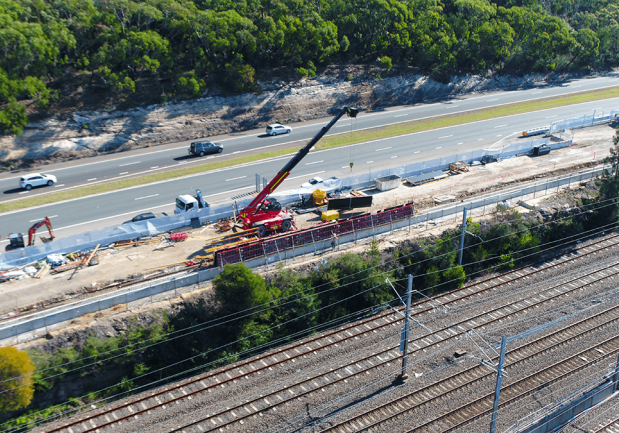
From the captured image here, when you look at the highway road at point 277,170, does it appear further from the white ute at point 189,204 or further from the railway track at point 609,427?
the railway track at point 609,427

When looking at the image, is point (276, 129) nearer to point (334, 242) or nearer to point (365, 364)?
point (334, 242)

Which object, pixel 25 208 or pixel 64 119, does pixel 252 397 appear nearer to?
pixel 25 208

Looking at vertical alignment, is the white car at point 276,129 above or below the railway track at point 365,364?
above

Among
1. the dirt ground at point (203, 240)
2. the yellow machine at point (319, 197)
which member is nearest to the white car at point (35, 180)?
the dirt ground at point (203, 240)

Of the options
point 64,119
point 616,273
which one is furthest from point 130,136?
point 616,273

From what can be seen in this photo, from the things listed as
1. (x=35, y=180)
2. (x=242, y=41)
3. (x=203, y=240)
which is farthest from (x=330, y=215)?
(x=242, y=41)

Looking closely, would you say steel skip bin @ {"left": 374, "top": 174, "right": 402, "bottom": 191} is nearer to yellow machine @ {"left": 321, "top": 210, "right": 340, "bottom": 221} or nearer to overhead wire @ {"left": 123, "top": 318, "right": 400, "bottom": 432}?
yellow machine @ {"left": 321, "top": 210, "right": 340, "bottom": 221}
